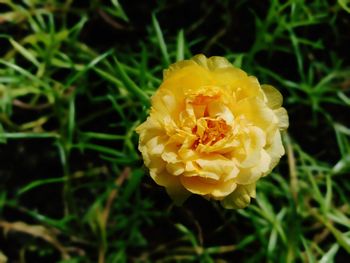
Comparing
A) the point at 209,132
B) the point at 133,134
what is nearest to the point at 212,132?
the point at 209,132

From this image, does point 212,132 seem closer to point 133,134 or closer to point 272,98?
point 272,98

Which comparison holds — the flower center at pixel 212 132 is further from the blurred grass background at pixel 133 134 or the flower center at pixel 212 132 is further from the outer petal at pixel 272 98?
the blurred grass background at pixel 133 134

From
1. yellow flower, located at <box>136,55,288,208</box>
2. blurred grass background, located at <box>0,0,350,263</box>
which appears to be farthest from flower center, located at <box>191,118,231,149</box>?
blurred grass background, located at <box>0,0,350,263</box>

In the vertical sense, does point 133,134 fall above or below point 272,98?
below

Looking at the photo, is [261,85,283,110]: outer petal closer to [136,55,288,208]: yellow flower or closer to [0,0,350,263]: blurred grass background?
[136,55,288,208]: yellow flower

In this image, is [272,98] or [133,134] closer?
[272,98]

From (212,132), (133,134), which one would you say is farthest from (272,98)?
(133,134)

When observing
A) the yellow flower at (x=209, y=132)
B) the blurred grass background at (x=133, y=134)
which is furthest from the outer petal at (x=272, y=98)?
the blurred grass background at (x=133, y=134)
